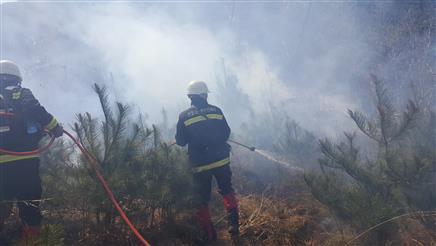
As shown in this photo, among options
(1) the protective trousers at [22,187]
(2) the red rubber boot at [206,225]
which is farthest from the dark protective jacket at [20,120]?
(2) the red rubber boot at [206,225]

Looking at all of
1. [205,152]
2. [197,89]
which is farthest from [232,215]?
[197,89]

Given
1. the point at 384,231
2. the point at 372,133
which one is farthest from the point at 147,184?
the point at 372,133

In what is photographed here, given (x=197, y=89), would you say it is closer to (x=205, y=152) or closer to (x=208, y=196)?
(x=205, y=152)

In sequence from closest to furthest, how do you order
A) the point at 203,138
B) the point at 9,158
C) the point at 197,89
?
1. the point at 9,158
2. the point at 203,138
3. the point at 197,89

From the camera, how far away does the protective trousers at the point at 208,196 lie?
3.91 metres

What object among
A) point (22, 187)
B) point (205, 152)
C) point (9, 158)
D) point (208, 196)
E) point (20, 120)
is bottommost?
point (208, 196)

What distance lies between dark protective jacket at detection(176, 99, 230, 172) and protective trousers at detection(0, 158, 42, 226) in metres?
1.59

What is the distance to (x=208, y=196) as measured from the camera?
412 cm

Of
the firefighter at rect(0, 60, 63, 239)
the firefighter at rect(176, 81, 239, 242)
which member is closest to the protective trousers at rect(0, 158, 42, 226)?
the firefighter at rect(0, 60, 63, 239)

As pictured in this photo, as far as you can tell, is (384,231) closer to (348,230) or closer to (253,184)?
(348,230)

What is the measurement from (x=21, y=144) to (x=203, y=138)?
189 centimetres

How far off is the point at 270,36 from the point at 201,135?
19.3 m

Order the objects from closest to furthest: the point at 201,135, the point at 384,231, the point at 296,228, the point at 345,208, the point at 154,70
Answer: the point at 384,231 < the point at 345,208 < the point at 296,228 < the point at 201,135 < the point at 154,70

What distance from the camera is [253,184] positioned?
6039mm
